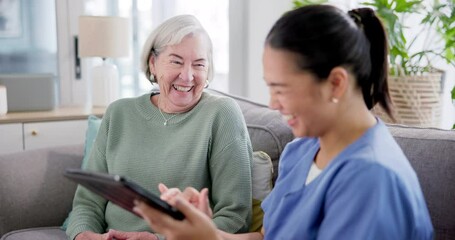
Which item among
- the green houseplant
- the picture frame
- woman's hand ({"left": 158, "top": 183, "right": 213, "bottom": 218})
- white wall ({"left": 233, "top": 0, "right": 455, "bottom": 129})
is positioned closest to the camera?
woman's hand ({"left": 158, "top": 183, "right": 213, "bottom": 218})

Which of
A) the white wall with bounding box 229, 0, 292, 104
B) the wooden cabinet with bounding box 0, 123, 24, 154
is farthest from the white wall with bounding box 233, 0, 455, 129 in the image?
the wooden cabinet with bounding box 0, 123, 24, 154

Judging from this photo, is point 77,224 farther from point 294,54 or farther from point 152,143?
point 294,54

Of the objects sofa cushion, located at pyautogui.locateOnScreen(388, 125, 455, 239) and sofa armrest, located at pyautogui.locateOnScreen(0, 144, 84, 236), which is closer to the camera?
sofa cushion, located at pyautogui.locateOnScreen(388, 125, 455, 239)

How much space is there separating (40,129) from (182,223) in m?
1.90

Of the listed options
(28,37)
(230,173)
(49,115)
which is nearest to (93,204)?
(230,173)

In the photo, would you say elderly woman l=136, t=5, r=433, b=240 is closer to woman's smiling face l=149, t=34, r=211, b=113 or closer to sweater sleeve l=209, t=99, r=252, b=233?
sweater sleeve l=209, t=99, r=252, b=233

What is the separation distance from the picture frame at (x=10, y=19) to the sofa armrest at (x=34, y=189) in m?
1.21

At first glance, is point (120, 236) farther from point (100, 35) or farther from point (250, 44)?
point (250, 44)

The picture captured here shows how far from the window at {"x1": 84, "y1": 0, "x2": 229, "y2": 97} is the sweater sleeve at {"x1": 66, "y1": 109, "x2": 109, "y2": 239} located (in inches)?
63.2

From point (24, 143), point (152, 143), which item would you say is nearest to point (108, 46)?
point (24, 143)

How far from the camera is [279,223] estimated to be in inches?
46.8

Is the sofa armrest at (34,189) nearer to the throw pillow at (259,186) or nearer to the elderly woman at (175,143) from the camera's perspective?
the elderly woman at (175,143)

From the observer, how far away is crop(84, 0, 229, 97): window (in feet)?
11.1

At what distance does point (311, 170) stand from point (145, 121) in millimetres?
763
